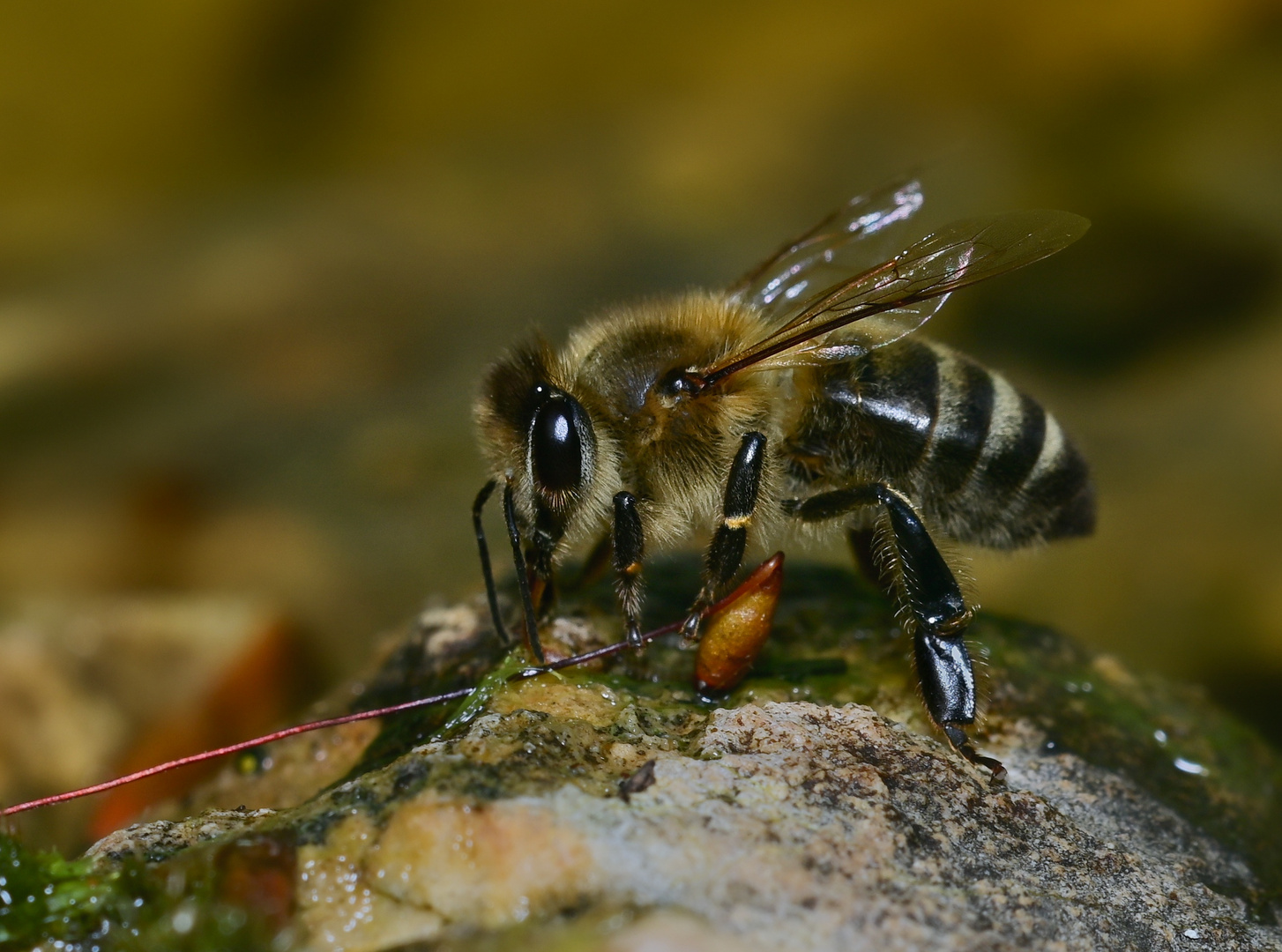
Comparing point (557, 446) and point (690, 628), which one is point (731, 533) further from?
point (557, 446)

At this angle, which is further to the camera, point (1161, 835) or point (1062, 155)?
point (1062, 155)

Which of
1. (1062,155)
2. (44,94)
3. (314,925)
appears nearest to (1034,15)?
(1062,155)

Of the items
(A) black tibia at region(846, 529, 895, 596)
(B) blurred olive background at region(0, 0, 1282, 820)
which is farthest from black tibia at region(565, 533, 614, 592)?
(B) blurred olive background at region(0, 0, 1282, 820)

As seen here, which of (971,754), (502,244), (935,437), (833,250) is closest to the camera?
(971,754)

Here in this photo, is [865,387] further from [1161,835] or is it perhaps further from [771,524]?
[1161,835]

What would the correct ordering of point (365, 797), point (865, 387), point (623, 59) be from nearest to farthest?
point (365, 797)
point (865, 387)
point (623, 59)

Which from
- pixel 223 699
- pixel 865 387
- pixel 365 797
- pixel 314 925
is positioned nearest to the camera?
pixel 314 925

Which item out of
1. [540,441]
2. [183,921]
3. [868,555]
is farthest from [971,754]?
[183,921]

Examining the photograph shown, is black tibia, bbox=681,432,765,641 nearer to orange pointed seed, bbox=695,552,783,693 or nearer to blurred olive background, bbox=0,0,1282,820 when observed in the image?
orange pointed seed, bbox=695,552,783,693
